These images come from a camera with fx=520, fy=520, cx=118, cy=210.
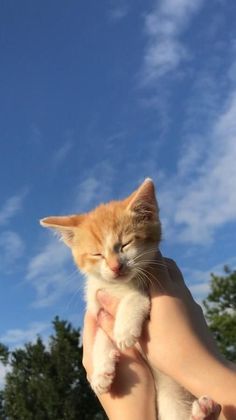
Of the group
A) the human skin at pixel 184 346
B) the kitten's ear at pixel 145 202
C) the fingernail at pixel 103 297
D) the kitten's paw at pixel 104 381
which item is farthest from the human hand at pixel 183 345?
the kitten's ear at pixel 145 202

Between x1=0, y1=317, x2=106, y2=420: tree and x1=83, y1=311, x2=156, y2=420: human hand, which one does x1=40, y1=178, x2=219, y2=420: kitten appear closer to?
x1=83, y1=311, x2=156, y2=420: human hand

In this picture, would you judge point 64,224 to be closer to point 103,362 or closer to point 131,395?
point 103,362

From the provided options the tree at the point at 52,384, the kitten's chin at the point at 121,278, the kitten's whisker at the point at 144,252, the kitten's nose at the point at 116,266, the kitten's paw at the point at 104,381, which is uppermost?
the tree at the point at 52,384

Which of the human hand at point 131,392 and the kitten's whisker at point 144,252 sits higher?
the kitten's whisker at point 144,252

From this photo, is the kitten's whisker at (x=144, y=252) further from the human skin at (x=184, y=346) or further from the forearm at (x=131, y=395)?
the forearm at (x=131, y=395)

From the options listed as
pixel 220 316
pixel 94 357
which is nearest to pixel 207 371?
pixel 94 357
